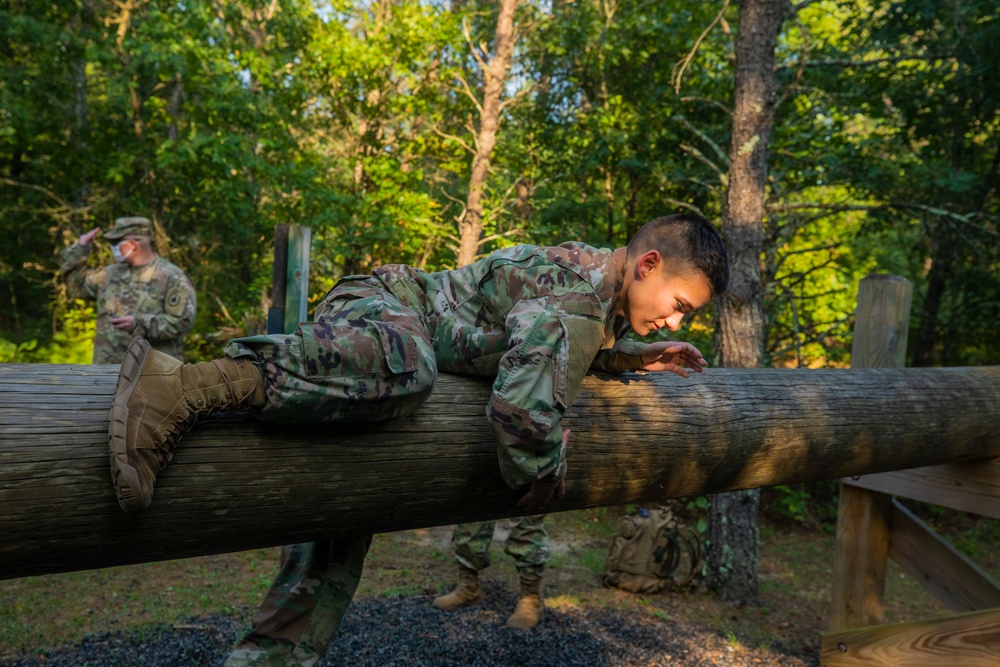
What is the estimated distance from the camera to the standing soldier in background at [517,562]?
5059 mm

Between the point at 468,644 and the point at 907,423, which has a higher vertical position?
the point at 907,423

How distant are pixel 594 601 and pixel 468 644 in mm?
1548

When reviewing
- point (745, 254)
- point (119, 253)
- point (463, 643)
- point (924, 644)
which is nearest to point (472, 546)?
point (463, 643)

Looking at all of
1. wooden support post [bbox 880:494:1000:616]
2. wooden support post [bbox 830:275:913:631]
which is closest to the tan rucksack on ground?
wooden support post [bbox 830:275:913:631]

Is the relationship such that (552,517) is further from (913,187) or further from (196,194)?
(196,194)

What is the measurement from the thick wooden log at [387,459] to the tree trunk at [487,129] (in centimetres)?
727

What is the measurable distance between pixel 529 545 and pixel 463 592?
25.5 inches

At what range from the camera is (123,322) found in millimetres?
6098

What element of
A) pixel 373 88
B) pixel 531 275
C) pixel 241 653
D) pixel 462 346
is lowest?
pixel 241 653

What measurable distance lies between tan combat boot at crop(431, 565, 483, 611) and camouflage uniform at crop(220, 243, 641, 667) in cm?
274

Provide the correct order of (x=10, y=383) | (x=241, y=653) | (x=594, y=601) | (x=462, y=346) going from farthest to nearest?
(x=594, y=601) → (x=241, y=653) → (x=462, y=346) → (x=10, y=383)

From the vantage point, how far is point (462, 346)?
2.14 metres

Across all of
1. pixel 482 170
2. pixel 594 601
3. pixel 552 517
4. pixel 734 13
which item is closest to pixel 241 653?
pixel 594 601

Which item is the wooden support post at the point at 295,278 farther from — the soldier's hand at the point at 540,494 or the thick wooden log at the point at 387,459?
the soldier's hand at the point at 540,494
